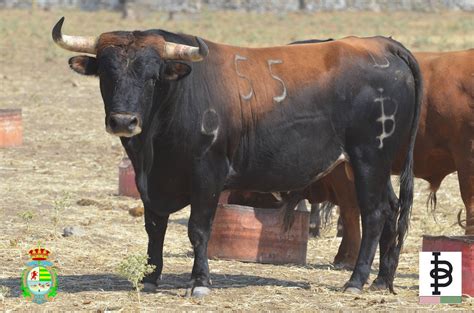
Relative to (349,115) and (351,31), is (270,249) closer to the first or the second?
(349,115)

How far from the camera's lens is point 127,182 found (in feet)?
47.2

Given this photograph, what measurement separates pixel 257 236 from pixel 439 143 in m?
1.81

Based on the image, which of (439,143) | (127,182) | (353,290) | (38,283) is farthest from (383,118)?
(127,182)

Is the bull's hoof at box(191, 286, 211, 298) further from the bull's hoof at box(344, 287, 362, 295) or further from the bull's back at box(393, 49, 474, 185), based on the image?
the bull's back at box(393, 49, 474, 185)

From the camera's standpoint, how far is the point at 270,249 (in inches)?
430

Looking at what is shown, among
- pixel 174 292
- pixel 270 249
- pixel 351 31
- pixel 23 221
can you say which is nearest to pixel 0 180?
pixel 23 221

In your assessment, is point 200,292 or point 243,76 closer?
point 200,292

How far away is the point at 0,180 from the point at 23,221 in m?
2.75

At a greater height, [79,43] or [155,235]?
[79,43]

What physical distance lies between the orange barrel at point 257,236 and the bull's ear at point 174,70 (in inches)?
86.6

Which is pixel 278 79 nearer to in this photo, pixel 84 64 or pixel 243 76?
pixel 243 76

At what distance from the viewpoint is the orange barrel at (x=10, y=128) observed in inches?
669

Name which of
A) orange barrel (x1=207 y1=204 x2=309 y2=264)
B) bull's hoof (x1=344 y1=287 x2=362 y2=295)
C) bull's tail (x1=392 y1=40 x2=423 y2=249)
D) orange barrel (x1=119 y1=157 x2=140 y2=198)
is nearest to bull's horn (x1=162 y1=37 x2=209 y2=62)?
bull's tail (x1=392 y1=40 x2=423 y2=249)

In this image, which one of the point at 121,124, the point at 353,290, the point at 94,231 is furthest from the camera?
the point at 94,231
